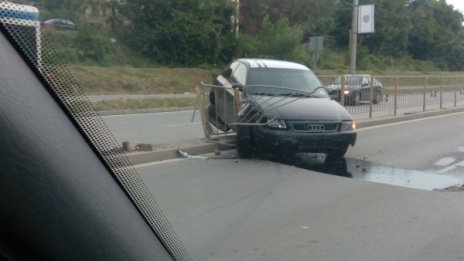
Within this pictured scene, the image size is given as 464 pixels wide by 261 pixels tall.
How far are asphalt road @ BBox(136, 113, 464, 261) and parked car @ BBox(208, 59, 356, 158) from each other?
1.35 feet

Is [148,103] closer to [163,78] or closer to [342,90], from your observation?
[342,90]

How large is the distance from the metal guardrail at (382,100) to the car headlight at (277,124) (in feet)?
0.61

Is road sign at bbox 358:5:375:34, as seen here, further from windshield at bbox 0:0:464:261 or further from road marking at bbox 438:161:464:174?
road marking at bbox 438:161:464:174

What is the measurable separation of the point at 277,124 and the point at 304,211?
10.5ft

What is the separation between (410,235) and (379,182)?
2918 mm

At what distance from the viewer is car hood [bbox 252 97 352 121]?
991cm

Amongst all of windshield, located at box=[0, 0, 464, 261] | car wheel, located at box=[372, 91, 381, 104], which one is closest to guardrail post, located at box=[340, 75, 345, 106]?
windshield, located at box=[0, 0, 464, 261]

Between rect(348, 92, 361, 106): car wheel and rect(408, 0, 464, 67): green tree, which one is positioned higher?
rect(408, 0, 464, 67): green tree

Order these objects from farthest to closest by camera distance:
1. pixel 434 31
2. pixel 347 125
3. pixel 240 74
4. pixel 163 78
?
pixel 434 31, pixel 163 78, pixel 240 74, pixel 347 125

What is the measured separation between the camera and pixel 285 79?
11.5 metres

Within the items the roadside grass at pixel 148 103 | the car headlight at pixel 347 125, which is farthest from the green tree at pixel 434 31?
the car headlight at pixel 347 125

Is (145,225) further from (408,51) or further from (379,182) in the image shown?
(408,51)

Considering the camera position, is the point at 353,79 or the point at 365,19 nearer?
the point at 353,79

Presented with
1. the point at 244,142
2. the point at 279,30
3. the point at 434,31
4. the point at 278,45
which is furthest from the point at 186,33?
the point at 244,142
